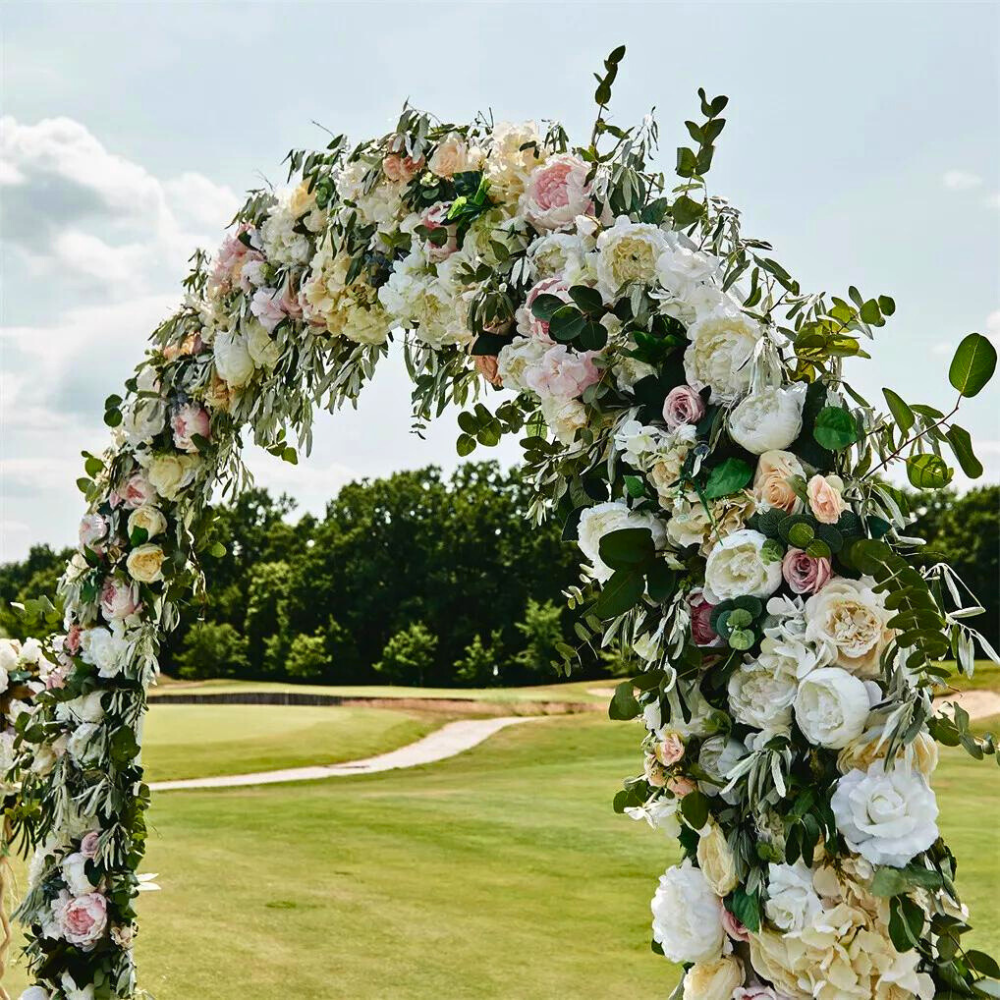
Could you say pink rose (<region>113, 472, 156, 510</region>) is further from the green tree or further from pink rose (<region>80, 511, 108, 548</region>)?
the green tree

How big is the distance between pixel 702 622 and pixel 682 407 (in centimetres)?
42

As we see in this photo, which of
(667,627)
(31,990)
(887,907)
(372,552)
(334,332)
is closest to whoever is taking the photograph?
(887,907)

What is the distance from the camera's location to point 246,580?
3975 centimetres

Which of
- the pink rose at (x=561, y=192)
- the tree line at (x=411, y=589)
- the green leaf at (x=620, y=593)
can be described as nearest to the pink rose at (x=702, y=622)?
the green leaf at (x=620, y=593)

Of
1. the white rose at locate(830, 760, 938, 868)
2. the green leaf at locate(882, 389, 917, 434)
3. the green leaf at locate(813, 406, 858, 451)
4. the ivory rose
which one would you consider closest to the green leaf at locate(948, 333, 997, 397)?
the green leaf at locate(882, 389, 917, 434)

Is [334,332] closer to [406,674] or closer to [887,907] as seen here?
[887,907]

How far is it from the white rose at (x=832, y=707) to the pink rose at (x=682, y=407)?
0.54 m

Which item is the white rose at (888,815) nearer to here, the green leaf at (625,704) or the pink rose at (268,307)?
the green leaf at (625,704)

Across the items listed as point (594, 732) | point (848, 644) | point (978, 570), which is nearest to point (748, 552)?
point (848, 644)

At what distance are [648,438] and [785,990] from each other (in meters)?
1.03

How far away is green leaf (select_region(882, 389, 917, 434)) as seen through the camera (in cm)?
188

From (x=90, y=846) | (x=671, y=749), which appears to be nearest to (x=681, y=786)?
(x=671, y=749)

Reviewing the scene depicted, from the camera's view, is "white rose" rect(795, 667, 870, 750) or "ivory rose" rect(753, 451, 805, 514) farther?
"ivory rose" rect(753, 451, 805, 514)

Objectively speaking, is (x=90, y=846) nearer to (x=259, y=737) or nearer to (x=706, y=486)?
(x=706, y=486)
